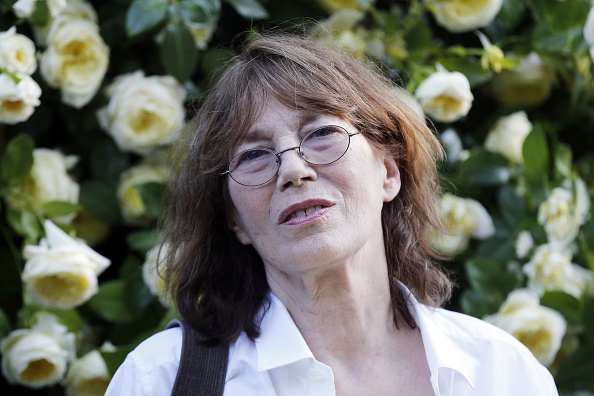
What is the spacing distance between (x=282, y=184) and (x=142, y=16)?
68cm

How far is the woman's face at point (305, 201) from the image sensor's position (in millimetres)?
1602

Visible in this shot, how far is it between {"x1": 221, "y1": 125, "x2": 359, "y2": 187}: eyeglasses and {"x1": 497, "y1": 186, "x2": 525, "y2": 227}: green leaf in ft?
2.34

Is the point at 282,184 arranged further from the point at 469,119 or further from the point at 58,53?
the point at 469,119

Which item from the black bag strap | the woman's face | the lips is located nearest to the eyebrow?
the woman's face

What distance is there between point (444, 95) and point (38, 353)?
1046mm

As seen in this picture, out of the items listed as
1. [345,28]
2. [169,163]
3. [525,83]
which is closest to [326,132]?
[169,163]

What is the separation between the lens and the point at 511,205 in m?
2.27

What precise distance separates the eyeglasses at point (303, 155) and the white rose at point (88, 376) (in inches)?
23.8

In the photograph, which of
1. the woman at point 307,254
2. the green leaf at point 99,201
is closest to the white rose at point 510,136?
the woman at point 307,254

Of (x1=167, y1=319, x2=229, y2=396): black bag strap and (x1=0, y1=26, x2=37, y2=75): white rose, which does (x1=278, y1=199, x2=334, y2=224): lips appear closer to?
(x1=167, y1=319, x2=229, y2=396): black bag strap

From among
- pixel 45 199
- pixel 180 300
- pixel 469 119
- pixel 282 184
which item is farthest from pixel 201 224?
pixel 469 119

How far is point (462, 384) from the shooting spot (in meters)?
1.70

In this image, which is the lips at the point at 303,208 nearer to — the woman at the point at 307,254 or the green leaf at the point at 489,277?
the woman at the point at 307,254

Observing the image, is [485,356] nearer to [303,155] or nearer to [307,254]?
[307,254]
